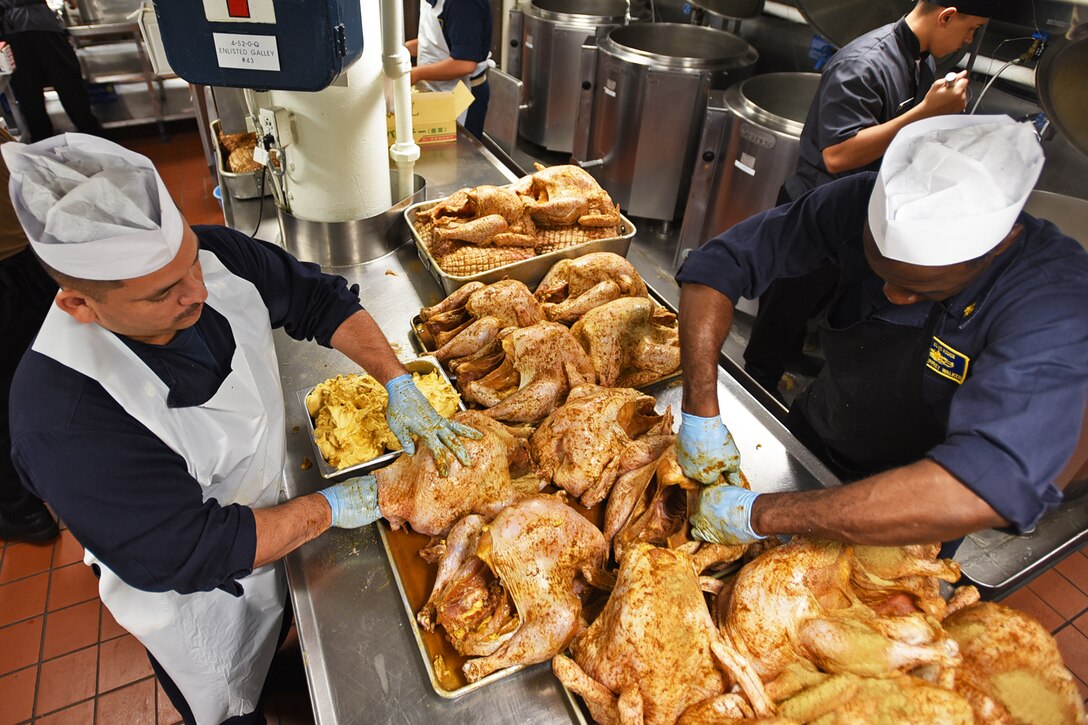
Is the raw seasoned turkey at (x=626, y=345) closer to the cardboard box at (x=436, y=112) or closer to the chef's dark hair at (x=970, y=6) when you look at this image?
the chef's dark hair at (x=970, y=6)

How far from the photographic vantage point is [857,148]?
3.20 meters

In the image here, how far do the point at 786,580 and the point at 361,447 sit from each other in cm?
134

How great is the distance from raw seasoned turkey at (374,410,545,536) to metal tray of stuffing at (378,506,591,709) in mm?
46

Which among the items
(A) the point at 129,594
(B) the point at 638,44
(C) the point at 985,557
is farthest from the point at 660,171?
(A) the point at 129,594

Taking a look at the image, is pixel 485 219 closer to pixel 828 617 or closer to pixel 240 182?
pixel 240 182

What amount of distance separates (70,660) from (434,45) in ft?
15.8

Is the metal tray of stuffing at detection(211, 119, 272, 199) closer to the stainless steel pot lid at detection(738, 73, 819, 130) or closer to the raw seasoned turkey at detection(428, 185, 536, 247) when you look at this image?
the raw seasoned turkey at detection(428, 185, 536, 247)

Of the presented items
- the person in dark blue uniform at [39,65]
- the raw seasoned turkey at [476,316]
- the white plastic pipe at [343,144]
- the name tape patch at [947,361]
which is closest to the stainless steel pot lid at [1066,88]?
the name tape patch at [947,361]

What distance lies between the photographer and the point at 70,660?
9.66 feet

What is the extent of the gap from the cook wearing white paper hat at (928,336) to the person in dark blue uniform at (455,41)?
121 inches

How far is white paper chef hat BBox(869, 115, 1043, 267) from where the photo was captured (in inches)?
60.7

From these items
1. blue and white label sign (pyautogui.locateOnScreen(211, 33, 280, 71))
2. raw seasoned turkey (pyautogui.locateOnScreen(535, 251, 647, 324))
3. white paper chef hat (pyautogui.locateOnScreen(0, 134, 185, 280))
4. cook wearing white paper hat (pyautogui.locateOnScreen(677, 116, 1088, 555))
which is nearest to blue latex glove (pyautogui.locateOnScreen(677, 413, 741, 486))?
cook wearing white paper hat (pyautogui.locateOnScreen(677, 116, 1088, 555))

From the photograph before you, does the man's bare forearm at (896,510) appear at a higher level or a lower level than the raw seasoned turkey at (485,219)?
higher

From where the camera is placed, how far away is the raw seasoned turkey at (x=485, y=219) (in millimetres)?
2850
